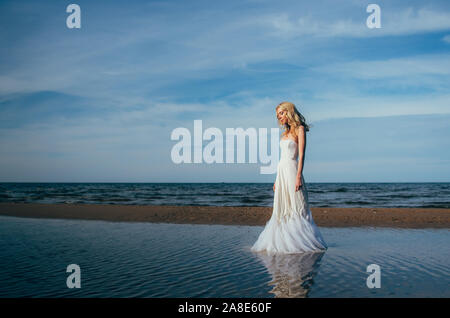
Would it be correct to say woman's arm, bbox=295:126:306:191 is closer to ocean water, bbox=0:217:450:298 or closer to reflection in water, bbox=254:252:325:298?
reflection in water, bbox=254:252:325:298

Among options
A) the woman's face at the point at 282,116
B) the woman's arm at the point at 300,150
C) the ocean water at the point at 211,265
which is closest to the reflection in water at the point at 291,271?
the ocean water at the point at 211,265

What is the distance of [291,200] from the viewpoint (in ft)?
25.0

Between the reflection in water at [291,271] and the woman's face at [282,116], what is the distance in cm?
281

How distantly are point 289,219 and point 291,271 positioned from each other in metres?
1.89

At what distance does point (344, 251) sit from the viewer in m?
7.56

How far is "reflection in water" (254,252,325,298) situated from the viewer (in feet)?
15.8

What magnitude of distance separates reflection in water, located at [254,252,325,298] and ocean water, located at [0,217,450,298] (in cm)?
1

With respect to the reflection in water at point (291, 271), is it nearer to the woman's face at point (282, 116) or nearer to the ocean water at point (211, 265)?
the ocean water at point (211, 265)

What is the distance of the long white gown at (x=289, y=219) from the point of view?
7.36 m

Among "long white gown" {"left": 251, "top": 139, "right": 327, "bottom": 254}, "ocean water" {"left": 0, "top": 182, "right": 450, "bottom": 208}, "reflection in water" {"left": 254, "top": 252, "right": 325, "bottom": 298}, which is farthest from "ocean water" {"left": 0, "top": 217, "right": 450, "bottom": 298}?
"ocean water" {"left": 0, "top": 182, "right": 450, "bottom": 208}

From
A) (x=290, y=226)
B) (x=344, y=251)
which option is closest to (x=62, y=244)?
(x=290, y=226)
